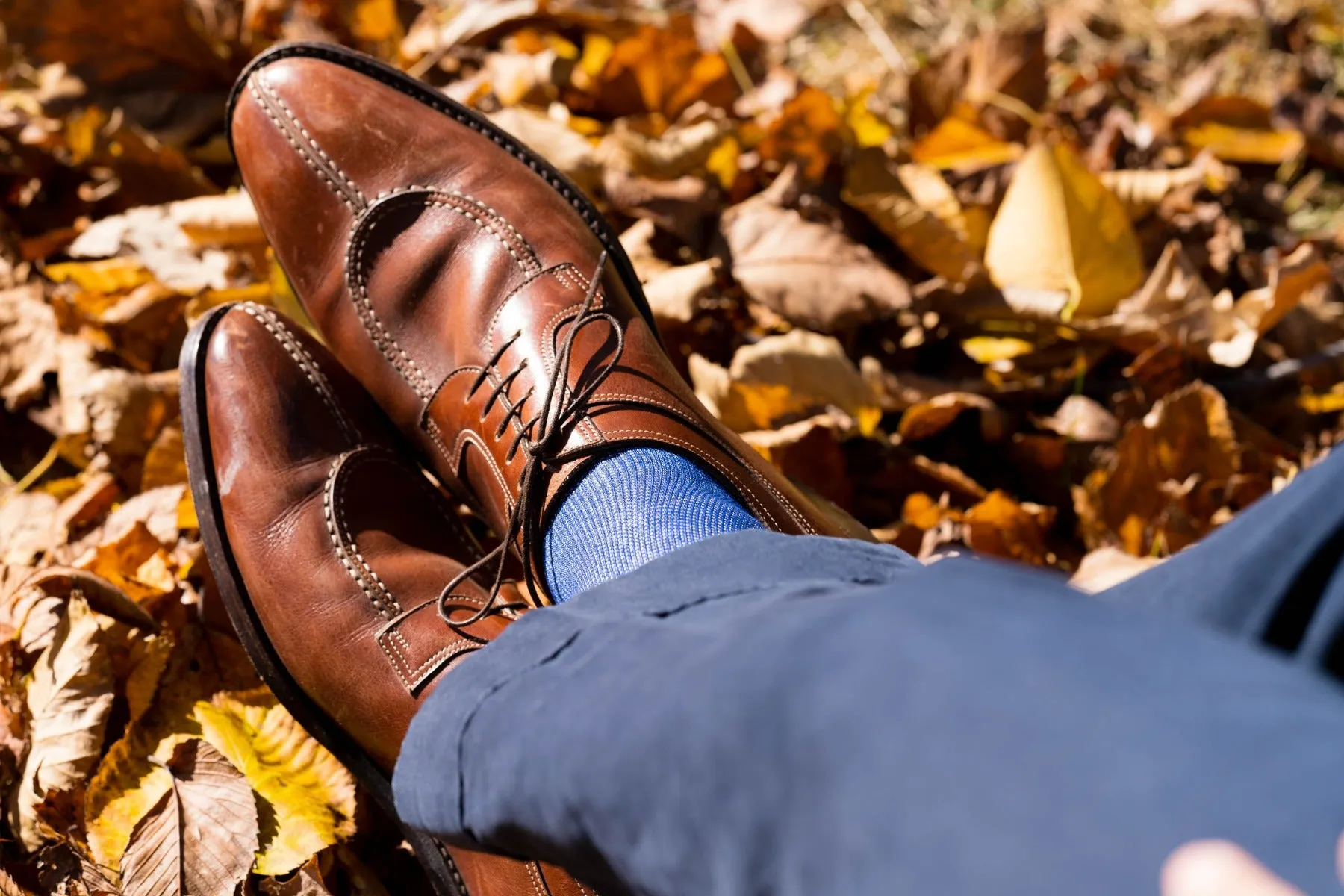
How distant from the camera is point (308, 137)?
121 cm

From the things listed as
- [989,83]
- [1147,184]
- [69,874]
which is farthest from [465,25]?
[69,874]

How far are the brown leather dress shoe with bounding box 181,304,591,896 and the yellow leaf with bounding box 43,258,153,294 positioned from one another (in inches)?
10.1

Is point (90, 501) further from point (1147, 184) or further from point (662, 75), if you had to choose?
point (1147, 184)

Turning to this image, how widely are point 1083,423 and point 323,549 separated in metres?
0.88

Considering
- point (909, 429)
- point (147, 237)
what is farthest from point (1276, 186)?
point (147, 237)

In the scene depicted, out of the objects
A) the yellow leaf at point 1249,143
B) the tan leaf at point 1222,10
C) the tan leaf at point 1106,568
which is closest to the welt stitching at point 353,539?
the tan leaf at point 1106,568

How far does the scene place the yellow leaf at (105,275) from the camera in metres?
1.31

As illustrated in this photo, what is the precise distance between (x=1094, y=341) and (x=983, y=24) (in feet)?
2.64

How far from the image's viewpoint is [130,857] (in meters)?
0.89

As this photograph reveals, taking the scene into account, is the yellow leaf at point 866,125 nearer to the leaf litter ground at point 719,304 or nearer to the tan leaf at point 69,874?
the leaf litter ground at point 719,304

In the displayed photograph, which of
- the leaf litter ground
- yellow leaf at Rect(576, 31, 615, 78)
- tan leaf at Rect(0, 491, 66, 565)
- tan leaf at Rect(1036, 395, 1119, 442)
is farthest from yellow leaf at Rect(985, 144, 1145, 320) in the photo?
tan leaf at Rect(0, 491, 66, 565)

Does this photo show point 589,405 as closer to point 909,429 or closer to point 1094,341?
point 909,429

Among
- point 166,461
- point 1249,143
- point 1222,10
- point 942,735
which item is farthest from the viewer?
point 1222,10

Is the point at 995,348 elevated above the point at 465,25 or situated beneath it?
situated beneath
